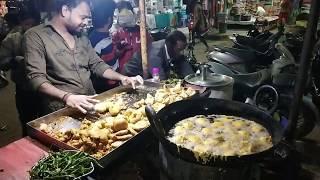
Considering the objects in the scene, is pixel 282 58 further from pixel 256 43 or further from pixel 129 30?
pixel 129 30

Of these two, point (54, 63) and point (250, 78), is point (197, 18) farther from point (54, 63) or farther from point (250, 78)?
point (54, 63)

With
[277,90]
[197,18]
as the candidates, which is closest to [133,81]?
[277,90]

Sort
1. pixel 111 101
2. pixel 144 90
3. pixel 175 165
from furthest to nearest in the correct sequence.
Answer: pixel 144 90 → pixel 111 101 → pixel 175 165

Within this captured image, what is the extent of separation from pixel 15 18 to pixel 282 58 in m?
5.34

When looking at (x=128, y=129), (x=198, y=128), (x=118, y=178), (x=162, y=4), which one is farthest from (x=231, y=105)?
(x=162, y=4)

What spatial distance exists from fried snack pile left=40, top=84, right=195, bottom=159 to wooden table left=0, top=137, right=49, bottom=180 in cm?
16

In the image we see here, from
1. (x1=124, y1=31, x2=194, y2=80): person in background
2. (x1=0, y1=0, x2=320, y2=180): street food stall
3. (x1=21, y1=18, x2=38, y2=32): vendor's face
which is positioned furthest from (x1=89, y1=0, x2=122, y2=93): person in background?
(x1=0, y1=0, x2=320, y2=180): street food stall

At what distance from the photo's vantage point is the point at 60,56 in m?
3.34

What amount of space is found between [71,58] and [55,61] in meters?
0.20

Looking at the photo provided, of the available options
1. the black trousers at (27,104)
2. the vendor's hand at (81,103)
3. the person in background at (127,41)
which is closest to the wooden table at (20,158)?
the vendor's hand at (81,103)

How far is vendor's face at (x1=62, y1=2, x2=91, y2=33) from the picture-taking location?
337 centimetres

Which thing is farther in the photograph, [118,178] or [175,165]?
[118,178]

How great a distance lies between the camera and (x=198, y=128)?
276cm

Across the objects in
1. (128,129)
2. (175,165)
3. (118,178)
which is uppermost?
(128,129)
